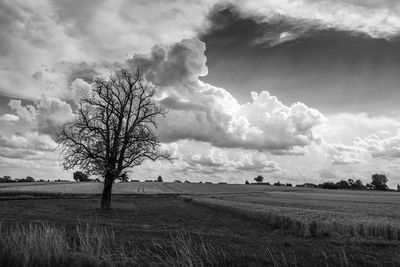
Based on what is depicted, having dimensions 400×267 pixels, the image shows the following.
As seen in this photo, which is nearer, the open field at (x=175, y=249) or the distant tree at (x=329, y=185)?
the open field at (x=175, y=249)

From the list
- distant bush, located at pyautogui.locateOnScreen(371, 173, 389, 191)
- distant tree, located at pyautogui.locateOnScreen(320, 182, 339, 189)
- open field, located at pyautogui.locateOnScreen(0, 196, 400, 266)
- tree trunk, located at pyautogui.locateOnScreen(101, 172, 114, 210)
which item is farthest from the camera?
distant tree, located at pyautogui.locateOnScreen(320, 182, 339, 189)

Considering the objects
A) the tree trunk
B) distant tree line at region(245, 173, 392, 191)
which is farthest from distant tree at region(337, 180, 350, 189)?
the tree trunk

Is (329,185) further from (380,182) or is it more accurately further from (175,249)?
(175,249)

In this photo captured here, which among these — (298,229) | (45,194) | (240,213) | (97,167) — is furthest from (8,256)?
(45,194)

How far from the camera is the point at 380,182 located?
592 feet

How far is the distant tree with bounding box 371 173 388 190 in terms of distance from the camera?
179 meters

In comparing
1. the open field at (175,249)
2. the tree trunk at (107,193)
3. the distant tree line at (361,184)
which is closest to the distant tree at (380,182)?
the distant tree line at (361,184)

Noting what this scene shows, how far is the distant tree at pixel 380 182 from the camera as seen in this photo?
589ft

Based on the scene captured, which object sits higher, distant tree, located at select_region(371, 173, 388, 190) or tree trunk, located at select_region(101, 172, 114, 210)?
distant tree, located at select_region(371, 173, 388, 190)

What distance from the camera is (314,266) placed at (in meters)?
13.7

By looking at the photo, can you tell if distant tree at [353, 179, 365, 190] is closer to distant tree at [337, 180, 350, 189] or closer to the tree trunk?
distant tree at [337, 180, 350, 189]

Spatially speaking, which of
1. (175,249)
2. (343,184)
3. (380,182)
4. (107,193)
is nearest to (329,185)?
(343,184)

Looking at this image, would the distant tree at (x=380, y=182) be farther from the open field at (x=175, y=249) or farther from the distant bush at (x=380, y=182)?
Answer: the open field at (x=175, y=249)

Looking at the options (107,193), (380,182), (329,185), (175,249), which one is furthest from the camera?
(329,185)
